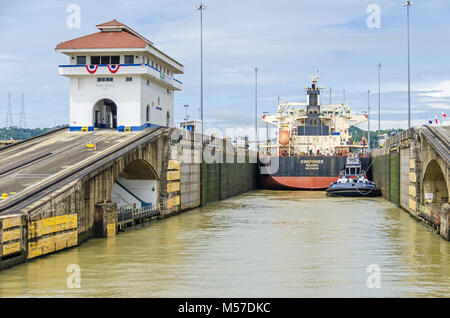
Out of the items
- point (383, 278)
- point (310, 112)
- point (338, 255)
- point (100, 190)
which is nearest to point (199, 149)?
point (100, 190)

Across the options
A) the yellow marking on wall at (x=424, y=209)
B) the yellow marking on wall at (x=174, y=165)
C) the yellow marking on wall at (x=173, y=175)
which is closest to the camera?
the yellow marking on wall at (x=424, y=209)

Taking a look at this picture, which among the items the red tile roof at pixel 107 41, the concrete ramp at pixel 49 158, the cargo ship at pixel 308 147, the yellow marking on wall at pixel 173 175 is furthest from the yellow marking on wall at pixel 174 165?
the cargo ship at pixel 308 147

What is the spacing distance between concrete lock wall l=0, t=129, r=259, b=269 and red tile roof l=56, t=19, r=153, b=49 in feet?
27.3

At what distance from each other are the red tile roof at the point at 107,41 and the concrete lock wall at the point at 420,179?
2146cm

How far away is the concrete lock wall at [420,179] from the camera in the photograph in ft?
99.3

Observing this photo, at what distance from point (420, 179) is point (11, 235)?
25.3 meters

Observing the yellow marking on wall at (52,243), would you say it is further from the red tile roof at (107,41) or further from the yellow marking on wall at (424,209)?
the red tile roof at (107,41)

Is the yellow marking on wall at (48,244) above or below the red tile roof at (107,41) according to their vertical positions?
below

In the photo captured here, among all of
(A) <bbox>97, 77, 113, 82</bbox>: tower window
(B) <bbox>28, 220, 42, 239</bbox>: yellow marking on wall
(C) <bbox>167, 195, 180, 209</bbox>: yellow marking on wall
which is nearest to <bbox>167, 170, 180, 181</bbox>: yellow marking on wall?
(C) <bbox>167, 195, 180, 209</bbox>: yellow marking on wall

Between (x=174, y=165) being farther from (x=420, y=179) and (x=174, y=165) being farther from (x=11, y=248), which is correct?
(x=11, y=248)

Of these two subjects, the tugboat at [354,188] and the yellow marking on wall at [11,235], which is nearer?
the yellow marking on wall at [11,235]

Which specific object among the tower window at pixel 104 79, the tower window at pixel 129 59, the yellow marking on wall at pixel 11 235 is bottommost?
the yellow marking on wall at pixel 11 235

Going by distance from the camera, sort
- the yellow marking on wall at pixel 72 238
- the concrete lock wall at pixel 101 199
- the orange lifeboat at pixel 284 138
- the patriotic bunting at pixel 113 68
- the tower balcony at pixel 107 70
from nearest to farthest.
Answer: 1. the concrete lock wall at pixel 101 199
2. the yellow marking on wall at pixel 72 238
3. the tower balcony at pixel 107 70
4. the patriotic bunting at pixel 113 68
5. the orange lifeboat at pixel 284 138
